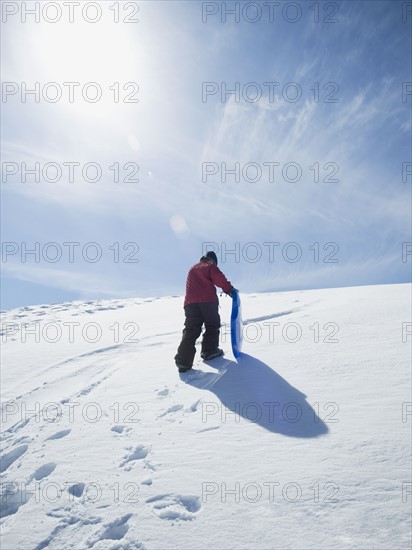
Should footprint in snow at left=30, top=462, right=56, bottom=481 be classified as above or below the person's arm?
below

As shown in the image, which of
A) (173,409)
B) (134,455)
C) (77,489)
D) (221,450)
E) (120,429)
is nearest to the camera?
(77,489)

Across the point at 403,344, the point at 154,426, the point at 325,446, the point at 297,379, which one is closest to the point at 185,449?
the point at 154,426

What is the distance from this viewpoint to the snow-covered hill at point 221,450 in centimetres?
227

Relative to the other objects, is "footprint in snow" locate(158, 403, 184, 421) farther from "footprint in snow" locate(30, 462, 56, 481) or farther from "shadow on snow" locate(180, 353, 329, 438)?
"footprint in snow" locate(30, 462, 56, 481)

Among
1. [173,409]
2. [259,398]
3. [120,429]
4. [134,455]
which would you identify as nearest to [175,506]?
[134,455]

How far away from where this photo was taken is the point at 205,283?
575 centimetres

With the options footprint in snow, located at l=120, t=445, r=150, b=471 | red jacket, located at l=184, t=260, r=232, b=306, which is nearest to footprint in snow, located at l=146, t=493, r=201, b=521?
footprint in snow, located at l=120, t=445, r=150, b=471

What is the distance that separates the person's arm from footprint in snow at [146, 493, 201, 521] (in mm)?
3418

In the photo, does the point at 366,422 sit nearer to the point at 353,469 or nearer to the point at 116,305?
the point at 353,469

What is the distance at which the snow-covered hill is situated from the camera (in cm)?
227

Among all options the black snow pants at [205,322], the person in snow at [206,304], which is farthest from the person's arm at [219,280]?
the black snow pants at [205,322]

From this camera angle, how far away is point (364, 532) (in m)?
2.09

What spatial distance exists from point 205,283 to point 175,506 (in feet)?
11.9

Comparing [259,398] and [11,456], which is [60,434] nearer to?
[11,456]
